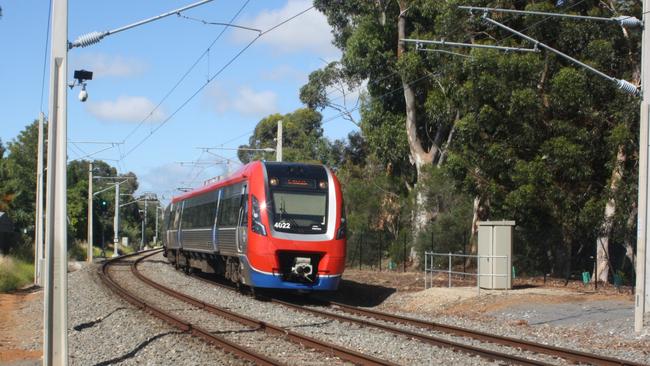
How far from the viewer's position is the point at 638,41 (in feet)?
89.0

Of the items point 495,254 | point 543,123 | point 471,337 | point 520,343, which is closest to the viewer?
point 520,343

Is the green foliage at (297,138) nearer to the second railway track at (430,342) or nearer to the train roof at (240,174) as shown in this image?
the train roof at (240,174)

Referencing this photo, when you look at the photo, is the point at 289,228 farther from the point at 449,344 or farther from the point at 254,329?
the point at 449,344

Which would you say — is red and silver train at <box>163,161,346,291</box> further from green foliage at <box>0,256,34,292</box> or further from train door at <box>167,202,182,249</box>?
train door at <box>167,202,182,249</box>

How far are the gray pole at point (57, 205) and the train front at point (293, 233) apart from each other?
9.48 metres

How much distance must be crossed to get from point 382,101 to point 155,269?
1344cm

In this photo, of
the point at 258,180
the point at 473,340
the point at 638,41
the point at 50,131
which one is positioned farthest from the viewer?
the point at 638,41

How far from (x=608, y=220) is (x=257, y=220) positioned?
13548 mm

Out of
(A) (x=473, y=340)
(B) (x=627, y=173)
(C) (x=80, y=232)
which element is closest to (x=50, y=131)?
(A) (x=473, y=340)

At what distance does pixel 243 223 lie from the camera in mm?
20812

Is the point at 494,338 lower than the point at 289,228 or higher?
lower

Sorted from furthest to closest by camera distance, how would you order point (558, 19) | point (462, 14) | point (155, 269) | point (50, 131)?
point (155, 269) < point (462, 14) < point (558, 19) < point (50, 131)

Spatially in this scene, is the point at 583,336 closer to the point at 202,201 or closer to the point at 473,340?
the point at 473,340

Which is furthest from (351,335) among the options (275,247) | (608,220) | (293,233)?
(608,220)
